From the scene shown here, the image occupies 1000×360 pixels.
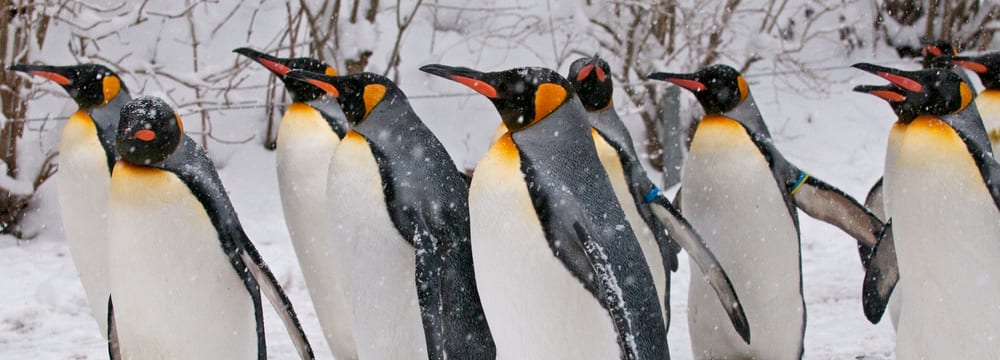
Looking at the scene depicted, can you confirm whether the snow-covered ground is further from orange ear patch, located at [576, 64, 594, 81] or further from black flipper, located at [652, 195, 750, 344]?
orange ear patch, located at [576, 64, 594, 81]

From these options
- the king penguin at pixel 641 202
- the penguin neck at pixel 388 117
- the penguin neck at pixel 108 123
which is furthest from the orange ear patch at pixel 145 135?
the king penguin at pixel 641 202

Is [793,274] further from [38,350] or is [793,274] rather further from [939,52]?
[38,350]

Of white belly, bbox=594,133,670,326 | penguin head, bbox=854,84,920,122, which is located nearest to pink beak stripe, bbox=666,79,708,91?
white belly, bbox=594,133,670,326

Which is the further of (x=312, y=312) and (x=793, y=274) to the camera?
(x=312, y=312)

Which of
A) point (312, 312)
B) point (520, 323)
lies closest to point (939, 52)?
point (312, 312)

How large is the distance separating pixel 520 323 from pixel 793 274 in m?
1.31

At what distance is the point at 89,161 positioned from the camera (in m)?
2.89

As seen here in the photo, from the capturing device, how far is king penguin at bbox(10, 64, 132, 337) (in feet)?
9.53

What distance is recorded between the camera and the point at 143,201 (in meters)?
2.33

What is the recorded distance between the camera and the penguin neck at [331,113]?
3.08 m

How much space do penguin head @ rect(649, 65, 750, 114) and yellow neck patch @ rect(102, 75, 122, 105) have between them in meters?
1.55

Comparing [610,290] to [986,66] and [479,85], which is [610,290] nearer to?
[479,85]

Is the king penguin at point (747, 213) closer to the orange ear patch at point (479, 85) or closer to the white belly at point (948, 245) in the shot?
the white belly at point (948, 245)

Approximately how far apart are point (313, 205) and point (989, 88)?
214 cm
